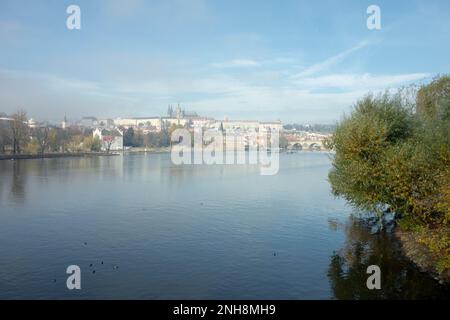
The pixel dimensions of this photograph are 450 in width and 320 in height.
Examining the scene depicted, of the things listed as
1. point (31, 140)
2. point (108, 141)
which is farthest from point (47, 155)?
point (108, 141)

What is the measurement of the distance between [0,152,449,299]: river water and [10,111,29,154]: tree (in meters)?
36.6

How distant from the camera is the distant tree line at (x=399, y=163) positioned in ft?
44.8

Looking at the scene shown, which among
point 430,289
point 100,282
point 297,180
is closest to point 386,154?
point 430,289

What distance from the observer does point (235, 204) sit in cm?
2605

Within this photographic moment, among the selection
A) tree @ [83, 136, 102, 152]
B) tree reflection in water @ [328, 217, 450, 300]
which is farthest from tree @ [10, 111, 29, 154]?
tree reflection in water @ [328, 217, 450, 300]

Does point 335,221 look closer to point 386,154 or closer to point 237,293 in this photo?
point 386,154

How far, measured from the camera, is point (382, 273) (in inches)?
533

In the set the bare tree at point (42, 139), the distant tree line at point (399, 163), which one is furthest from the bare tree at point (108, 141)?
the distant tree line at point (399, 163)

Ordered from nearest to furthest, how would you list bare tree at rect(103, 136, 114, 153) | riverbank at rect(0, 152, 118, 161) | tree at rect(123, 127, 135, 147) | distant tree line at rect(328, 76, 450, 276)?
distant tree line at rect(328, 76, 450, 276), riverbank at rect(0, 152, 118, 161), bare tree at rect(103, 136, 114, 153), tree at rect(123, 127, 135, 147)

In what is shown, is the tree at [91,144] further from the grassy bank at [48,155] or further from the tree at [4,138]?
the tree at [4,138]

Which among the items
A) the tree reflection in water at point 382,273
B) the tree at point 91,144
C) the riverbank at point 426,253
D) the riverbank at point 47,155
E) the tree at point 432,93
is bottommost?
the tree reflection in water at point 382,273

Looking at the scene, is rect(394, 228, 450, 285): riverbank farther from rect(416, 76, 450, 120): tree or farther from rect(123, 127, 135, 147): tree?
rect(123, 127, 135, 147): tree

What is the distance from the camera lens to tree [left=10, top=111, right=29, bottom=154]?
203ft

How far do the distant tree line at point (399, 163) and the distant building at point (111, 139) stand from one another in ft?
239
